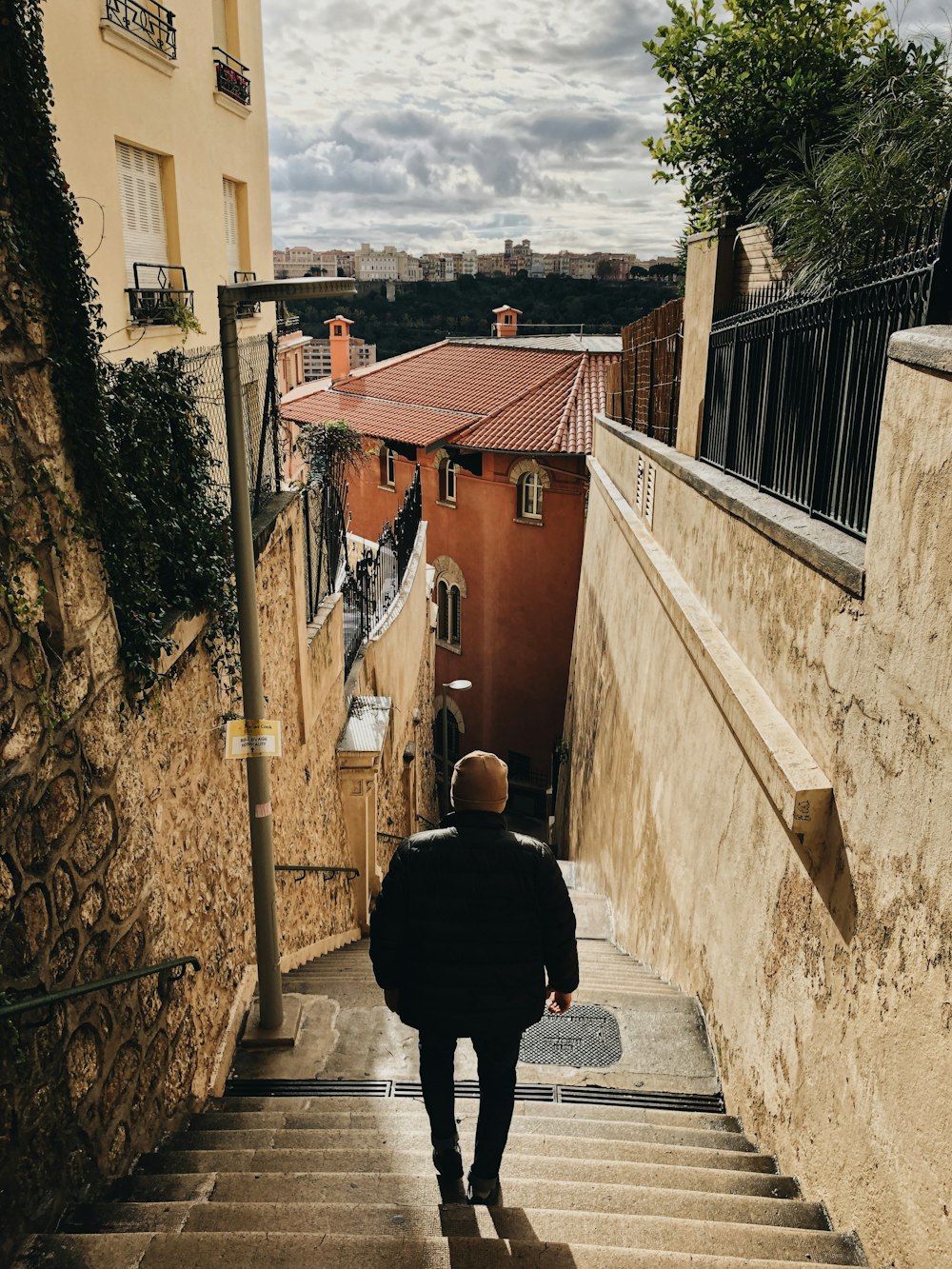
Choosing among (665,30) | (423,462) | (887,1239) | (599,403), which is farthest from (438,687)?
(887,1239)

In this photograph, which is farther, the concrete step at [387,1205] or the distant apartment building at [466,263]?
the distant apartment building at [466,263]

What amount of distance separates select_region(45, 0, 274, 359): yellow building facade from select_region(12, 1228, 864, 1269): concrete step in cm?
634

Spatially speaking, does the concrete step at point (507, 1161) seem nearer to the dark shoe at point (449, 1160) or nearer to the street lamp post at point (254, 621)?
the dark shoe at point (449, 1160)

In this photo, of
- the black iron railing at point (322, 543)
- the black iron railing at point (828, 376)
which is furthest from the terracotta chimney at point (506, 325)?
the black iron railing at point (828, 376)

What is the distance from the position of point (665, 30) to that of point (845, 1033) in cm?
834

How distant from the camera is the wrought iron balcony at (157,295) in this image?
8.77m

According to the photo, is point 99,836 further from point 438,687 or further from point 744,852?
point 438,687

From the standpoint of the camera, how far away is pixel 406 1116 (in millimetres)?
4422

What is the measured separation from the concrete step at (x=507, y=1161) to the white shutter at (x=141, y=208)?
7.74 meters

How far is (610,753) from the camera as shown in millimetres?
10883

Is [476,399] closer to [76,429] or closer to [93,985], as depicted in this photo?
[76,429]

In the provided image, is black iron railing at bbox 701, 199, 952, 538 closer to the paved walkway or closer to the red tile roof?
the paved walkway

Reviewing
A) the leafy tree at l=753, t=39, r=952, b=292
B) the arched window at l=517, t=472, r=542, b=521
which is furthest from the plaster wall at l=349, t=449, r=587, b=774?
the leafy tree at l=753, t=39, r=952, b=292

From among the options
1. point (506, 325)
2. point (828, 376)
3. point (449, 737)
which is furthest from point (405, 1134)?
point (506, 325)
